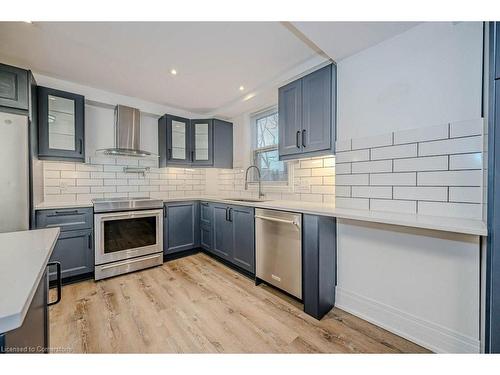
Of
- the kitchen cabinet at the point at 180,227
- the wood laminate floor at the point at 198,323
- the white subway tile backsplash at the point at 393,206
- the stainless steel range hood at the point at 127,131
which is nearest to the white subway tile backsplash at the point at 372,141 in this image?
the white subway tile backsplash at the point at 393,206

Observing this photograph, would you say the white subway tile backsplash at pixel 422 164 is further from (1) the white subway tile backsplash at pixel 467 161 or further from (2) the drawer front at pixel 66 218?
(2) the drawer front at pixel 66 218

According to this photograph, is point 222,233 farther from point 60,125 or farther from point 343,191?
point 60,125

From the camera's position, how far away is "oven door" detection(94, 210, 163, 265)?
2.49 m

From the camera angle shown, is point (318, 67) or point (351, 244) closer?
point (351, 244)

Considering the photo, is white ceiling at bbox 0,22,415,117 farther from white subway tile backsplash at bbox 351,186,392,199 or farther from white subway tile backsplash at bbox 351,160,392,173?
white subway tile backsplash at bbox 351,186,392,199

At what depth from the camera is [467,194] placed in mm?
1307

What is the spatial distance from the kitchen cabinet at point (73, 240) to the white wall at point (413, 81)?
112 inches

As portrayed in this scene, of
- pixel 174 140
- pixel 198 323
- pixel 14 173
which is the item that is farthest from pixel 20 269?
pixel 174 140

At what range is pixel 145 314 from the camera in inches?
72.7

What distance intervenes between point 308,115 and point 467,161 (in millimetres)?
1232

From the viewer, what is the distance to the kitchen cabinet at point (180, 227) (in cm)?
304

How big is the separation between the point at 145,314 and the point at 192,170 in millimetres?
2546
